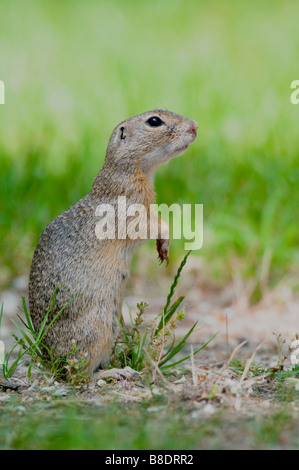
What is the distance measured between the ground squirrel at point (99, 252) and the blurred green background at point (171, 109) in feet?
5.59

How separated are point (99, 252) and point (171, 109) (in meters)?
3.41

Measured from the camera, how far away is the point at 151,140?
170 inches

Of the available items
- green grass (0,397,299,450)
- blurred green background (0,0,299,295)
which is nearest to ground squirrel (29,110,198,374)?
green grass (0,397,299,450)

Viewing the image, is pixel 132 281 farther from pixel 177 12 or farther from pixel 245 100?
pixel 177 12

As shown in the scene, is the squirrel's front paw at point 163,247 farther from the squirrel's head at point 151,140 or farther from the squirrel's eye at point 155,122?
the squirrel's eye at point 155,122

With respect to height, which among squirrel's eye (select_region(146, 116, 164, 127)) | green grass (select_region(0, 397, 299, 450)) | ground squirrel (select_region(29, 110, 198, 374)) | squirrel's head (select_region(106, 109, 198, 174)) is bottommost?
green grass (select_region(0, 397, 299, 450))

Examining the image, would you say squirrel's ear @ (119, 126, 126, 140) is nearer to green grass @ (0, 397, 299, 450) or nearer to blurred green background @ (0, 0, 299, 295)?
green grass @ (0, 397, 299, 450)

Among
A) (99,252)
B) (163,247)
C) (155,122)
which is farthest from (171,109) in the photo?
(99,252)

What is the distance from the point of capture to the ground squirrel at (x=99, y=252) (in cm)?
394

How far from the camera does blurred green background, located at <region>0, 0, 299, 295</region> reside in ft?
19.7

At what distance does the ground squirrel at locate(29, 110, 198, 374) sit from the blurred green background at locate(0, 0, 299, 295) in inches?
67.1

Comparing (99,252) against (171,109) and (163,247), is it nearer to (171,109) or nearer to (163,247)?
(163,247)

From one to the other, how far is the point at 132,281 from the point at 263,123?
6.57ft

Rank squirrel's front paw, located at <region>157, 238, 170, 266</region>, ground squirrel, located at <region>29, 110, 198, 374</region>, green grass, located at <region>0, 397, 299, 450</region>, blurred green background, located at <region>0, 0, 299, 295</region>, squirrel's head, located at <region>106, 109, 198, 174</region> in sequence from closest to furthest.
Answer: green grass, located at <region>0, 397, 299, 450</region>
ground squirrel, located at <region>29, 110, 198, 374</region>
squirrel's front paw, located at <region>157, 238, 170, 266</region>
squirrel's head, located at <region>106, 109, 198, 174</region>
blurred green background, located at <region>0, 0, 299, 295</region>
